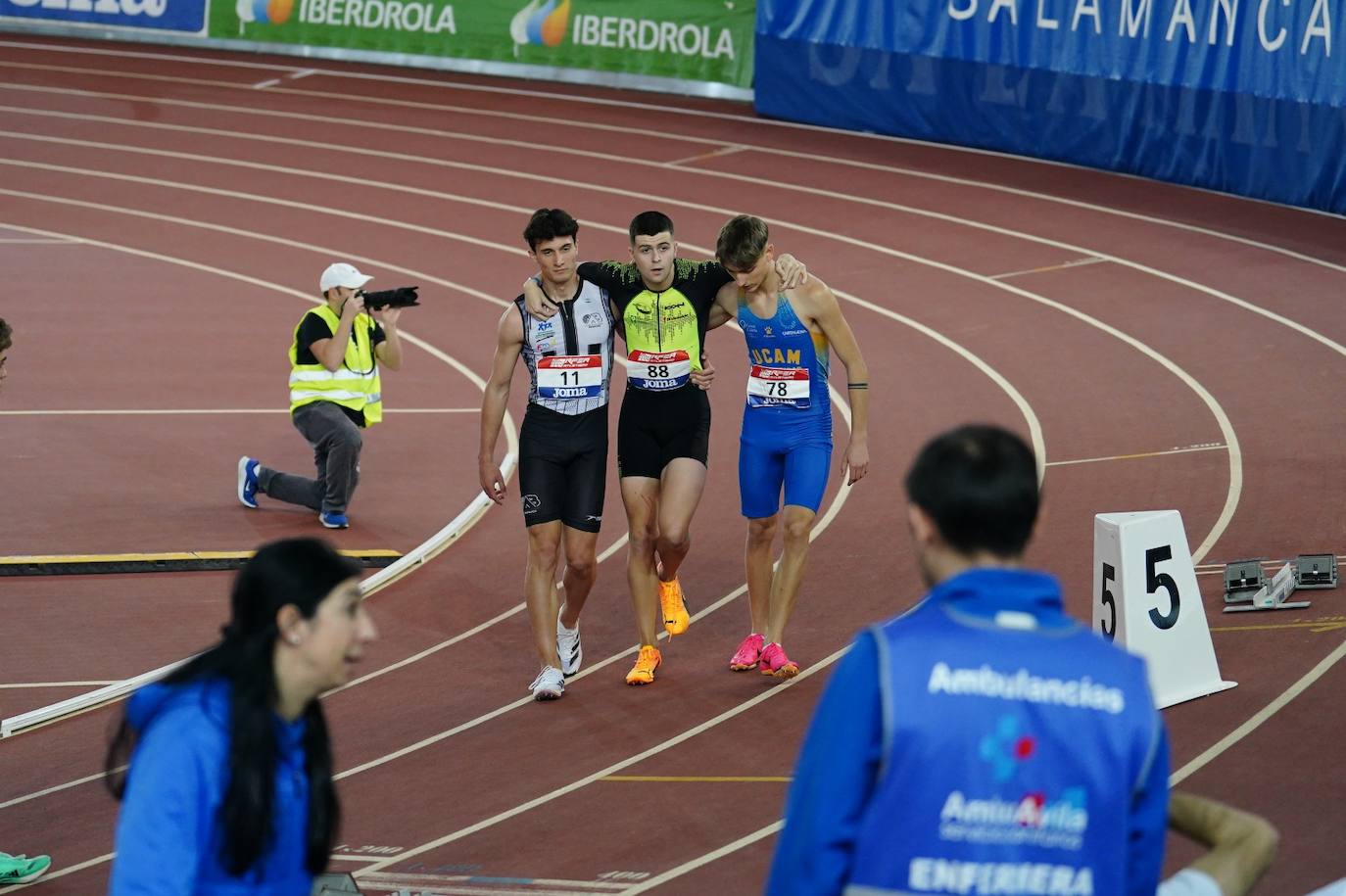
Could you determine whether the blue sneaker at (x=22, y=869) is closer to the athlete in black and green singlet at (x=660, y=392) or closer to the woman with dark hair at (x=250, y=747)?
the athlete in black and green singlet at (x=660, y=392)

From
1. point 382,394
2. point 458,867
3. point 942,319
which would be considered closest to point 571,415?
point 458,867

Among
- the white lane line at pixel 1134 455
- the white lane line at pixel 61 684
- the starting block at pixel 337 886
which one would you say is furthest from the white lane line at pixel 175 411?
the starting block at pixel 337 886

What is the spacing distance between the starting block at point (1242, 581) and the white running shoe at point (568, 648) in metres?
2.96

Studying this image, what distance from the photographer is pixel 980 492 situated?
110 inches

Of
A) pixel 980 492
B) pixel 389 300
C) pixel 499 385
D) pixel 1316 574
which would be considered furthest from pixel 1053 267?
pixel 980 492

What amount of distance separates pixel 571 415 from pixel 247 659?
517 centimetres

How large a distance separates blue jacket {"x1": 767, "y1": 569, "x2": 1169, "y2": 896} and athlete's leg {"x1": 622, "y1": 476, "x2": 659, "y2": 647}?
5.57m

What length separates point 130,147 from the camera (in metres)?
21.6

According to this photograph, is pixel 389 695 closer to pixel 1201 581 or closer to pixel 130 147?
pixel 1201 581

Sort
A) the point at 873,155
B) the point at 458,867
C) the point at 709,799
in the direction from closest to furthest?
the point at 458,867 → the point at 709,799 → the point at 873,155

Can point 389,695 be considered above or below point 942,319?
below

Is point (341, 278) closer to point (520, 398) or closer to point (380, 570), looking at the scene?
point (380, 570)

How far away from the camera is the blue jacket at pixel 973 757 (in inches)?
106

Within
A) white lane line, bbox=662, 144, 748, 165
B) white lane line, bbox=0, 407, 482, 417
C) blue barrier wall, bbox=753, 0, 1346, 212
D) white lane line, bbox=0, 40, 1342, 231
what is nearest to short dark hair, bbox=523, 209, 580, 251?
white lane line, bbox=0, 407, 482, 417
